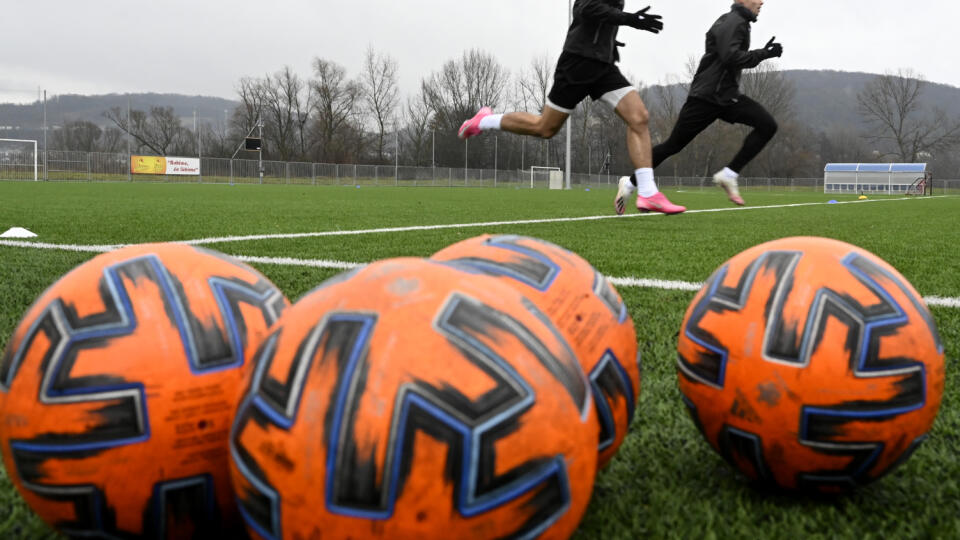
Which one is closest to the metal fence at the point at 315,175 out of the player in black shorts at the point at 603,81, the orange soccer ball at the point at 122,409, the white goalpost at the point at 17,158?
the white goalpost at the point at 17,158

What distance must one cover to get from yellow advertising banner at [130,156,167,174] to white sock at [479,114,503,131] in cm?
4308

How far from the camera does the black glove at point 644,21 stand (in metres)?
6.32

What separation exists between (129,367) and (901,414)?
1.63m

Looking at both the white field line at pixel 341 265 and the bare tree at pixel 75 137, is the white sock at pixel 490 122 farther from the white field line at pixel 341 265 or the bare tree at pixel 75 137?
the bare tree at pixel 75 137

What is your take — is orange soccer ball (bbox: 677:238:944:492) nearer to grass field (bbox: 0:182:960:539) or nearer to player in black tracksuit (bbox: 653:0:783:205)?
grass field (bbox: 0:182:960:539)

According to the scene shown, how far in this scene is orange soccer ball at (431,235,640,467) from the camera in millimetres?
1781

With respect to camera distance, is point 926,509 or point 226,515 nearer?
point 226,515

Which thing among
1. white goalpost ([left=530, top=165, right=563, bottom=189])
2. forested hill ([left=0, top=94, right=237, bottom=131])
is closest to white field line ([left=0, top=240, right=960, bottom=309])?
white goalpost ([left=530, top=165, right=563, bottom=189])

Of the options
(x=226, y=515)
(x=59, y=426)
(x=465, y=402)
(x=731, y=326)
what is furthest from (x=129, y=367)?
(x=731, y=326)

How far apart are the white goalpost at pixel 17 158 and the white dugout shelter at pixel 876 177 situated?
5312 cm

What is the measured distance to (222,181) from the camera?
169ft

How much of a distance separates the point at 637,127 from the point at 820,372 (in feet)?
18.0

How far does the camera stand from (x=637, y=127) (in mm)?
7000

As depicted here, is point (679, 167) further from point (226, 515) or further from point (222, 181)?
point (226, 515)
